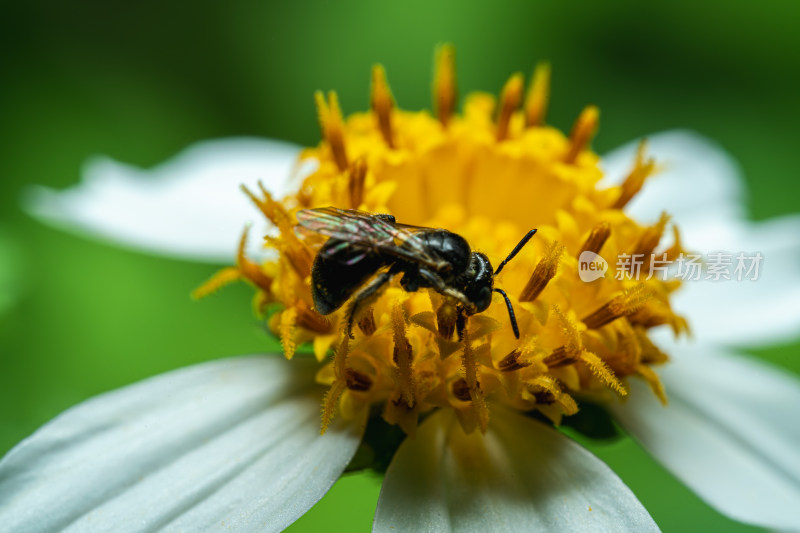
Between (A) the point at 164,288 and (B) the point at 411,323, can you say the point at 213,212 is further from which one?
(B) the point at 411,323

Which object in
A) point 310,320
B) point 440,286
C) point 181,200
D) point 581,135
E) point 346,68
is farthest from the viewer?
point 346,68

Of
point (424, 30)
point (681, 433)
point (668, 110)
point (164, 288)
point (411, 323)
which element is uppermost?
point (424, 30)

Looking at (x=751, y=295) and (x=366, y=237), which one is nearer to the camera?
(x=366, y=237)

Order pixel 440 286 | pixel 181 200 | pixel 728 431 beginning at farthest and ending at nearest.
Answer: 1. pixel 181 200
2. pixel 728 431
3. pixel 440 286

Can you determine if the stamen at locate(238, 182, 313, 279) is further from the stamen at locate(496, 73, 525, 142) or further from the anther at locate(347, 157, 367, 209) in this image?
the stamen at locate(496, 73, 525, 142)

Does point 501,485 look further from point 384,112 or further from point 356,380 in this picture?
point 384,112

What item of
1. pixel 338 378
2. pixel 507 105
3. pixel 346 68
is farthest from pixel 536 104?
pixel 346 68

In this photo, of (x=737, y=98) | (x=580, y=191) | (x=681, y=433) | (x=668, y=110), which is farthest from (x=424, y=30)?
(x=681, y=433)

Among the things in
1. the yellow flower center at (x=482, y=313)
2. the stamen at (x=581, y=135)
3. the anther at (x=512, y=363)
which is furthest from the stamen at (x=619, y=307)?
the stamen at (x=581, y=135)
